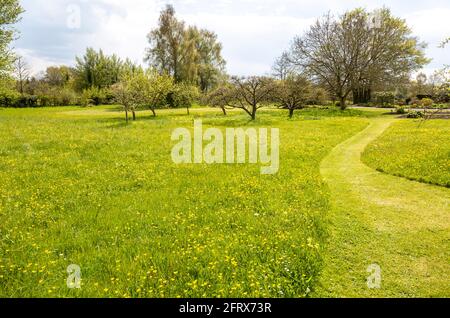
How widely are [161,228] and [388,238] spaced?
5811mm

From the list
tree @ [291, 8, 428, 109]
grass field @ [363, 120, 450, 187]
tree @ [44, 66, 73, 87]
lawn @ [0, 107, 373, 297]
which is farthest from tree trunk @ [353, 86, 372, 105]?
tree @ [44, 66, 73, 87]

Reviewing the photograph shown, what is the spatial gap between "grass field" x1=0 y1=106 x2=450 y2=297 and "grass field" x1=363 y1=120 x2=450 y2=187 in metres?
0.90

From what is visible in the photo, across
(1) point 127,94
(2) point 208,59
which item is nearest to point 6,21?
(1) point 127,94

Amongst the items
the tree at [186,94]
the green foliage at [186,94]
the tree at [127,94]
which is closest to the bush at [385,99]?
the green foliage at [186,94]

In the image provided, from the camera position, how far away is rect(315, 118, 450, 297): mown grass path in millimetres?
5727

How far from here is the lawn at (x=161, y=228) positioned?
5.75m

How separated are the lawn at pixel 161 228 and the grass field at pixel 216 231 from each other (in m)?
0.03

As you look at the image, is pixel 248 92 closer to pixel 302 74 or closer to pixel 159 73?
pixel 302 74

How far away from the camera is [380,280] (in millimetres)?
5867

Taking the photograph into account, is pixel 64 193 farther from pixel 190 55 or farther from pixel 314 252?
pixel 190 55

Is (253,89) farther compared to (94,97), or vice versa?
(94,97)

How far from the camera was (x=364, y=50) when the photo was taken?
4656 cm

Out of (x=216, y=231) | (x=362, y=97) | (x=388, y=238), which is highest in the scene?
(x=362, y=97)

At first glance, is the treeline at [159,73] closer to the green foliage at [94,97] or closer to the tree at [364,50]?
the green foliage at [94,97]
